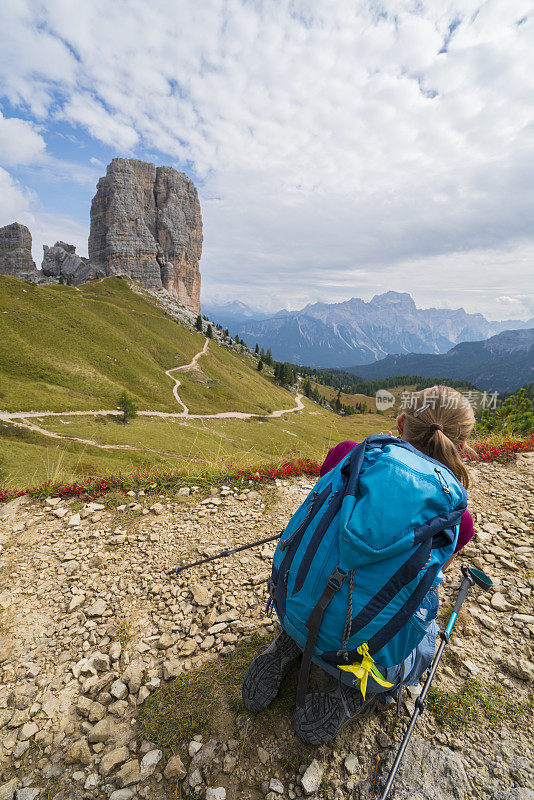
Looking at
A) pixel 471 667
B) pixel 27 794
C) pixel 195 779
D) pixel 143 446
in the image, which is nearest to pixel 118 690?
pixel 27 794

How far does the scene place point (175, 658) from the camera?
3533mm

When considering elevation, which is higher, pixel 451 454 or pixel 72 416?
pixel 451 454

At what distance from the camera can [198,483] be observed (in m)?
7.07

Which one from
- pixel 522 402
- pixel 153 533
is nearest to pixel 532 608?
pixel 153 533

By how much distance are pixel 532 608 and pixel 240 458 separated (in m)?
6.12

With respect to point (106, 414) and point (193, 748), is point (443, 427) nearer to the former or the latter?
point (193, 748)

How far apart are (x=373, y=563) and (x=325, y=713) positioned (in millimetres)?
1403

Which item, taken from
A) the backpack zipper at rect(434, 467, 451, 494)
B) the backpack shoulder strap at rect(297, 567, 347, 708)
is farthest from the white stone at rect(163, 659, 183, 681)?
the backpack zipper at rect(434, 467, 451, 494)

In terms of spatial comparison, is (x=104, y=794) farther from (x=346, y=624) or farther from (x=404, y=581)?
(x=404, y=581)

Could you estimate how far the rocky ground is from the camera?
2.48 metres

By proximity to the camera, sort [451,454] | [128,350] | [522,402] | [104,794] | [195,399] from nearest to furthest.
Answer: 1. [104,794]
2. [451,454]
3. [522,402]
4. [195,399]
5. [128,350]

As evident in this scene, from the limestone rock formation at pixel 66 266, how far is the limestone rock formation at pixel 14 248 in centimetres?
1400

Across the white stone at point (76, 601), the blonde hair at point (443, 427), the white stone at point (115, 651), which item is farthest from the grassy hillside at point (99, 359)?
the blonde hair at point (443, 427)

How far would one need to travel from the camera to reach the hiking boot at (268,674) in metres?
2.84
